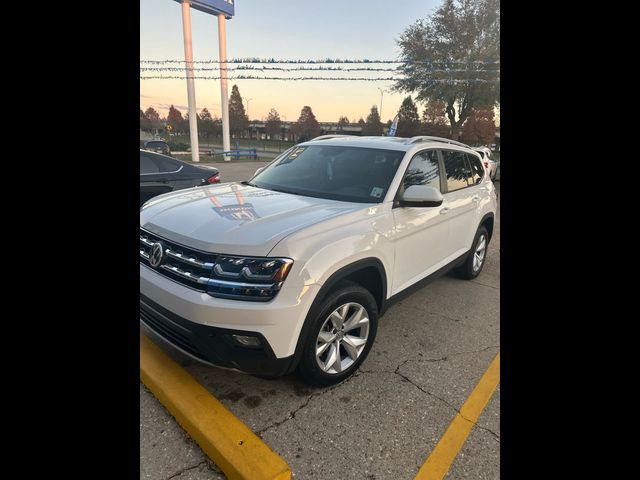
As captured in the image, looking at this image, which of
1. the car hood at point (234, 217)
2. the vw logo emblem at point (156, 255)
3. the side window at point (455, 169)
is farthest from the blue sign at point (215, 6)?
the vw logo emblem at point (156, 255)

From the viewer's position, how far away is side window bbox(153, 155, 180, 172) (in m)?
6.35

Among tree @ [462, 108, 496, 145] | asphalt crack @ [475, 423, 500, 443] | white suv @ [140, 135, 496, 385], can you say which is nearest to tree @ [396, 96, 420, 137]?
tree @ [462, 108, 496, 145]

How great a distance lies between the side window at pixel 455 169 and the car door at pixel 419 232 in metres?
0.22

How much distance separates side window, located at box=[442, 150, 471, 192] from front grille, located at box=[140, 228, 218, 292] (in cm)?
270

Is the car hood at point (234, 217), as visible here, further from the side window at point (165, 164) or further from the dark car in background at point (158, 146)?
the dark car in background at point (158, 146)

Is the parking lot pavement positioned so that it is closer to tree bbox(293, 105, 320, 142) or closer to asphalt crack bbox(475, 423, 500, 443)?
asphalt crack bbox(475, 423, 500, 443)

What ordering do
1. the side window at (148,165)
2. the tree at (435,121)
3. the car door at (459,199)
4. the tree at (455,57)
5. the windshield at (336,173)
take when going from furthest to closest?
the tree at (435,121), the tree at (455,57), the side window at (148,165), the car door at (459,199), the windshield at (336,173)

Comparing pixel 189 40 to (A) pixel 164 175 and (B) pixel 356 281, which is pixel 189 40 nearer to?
(A) pixel 164 175

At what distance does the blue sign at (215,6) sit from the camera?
26002 millimetres

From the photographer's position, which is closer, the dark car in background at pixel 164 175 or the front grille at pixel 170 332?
the front grille at pixel 170 332

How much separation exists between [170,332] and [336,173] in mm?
1960
